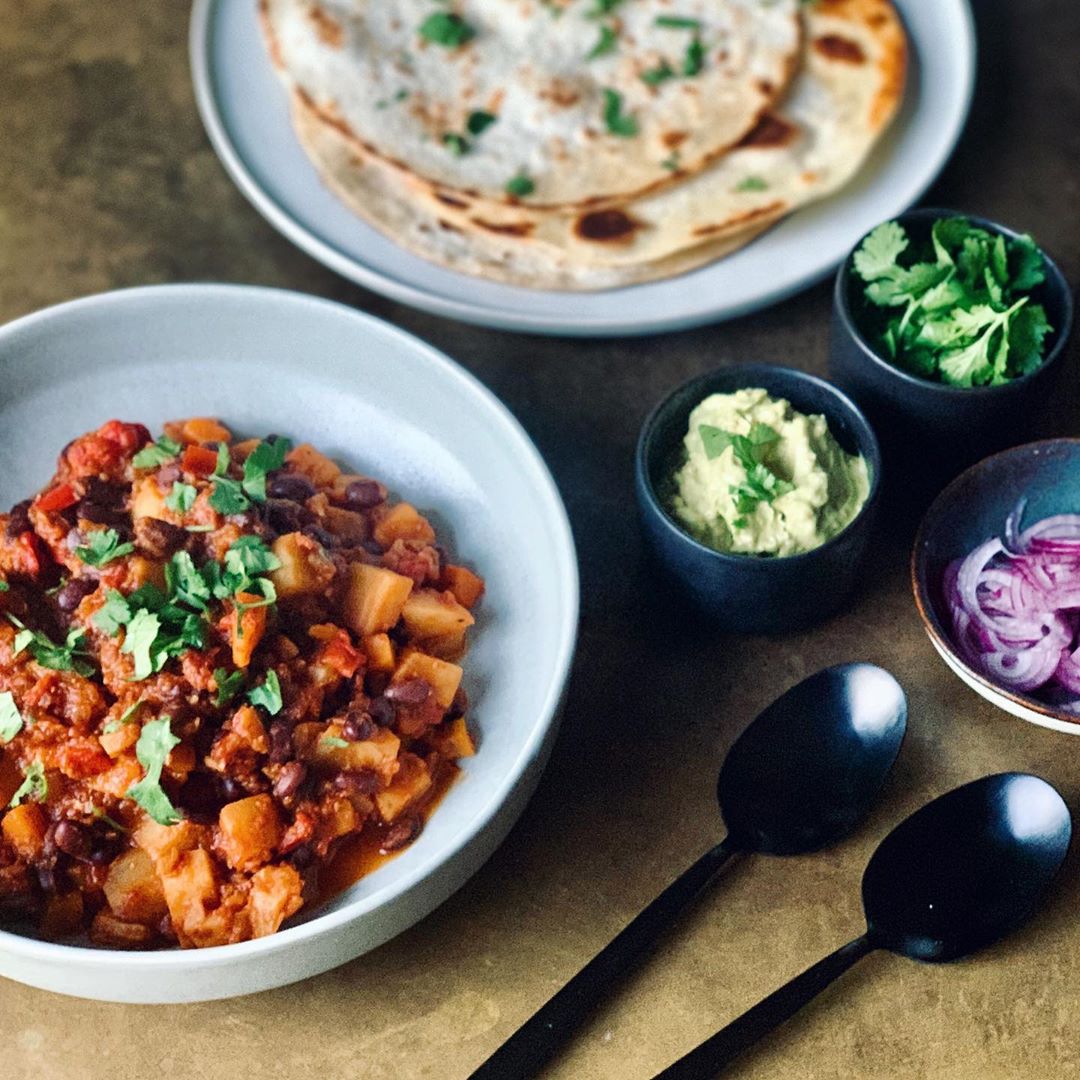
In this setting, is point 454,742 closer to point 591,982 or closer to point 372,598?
point 372,598

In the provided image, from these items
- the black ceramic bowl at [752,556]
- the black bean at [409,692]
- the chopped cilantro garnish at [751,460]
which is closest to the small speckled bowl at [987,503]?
the black ceramic bowl at [752,556]

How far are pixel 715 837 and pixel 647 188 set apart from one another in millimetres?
1714

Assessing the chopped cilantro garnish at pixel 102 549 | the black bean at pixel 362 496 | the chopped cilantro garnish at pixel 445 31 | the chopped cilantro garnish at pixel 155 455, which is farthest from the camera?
the chopped cilantro garnish at pixel 445 31

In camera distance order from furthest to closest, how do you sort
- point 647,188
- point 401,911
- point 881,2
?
point 881,2 < point 647,188 < point 401,911

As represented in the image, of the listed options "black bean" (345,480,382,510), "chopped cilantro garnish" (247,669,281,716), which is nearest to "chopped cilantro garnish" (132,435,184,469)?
"black bean" (345,480,382,510)

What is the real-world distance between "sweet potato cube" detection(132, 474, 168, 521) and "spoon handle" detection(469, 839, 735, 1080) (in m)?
1.25

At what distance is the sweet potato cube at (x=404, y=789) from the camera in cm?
255

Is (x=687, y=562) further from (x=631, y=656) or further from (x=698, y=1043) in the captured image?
(x=698, y=1043)

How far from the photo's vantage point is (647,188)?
350 centimetres

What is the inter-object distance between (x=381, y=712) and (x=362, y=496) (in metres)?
0.59

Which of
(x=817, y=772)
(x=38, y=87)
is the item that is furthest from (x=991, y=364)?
(x=38, y=87)

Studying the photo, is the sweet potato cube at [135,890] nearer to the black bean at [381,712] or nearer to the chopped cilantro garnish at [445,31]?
the black bean at [381,712]

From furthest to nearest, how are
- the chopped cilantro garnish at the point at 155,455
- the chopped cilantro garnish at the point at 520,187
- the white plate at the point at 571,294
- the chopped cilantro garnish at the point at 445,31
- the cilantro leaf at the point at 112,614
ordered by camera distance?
the chopped cilantro garnish at the point at 445,31 → the chopped cilantro garnish at the point at 520,187 → the white plate at the point at 571,294 → the chopped cilantro garnish at the point at 155,455 → the cilantro leaf at the point at 112,614

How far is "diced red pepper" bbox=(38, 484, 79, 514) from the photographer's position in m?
2.80
